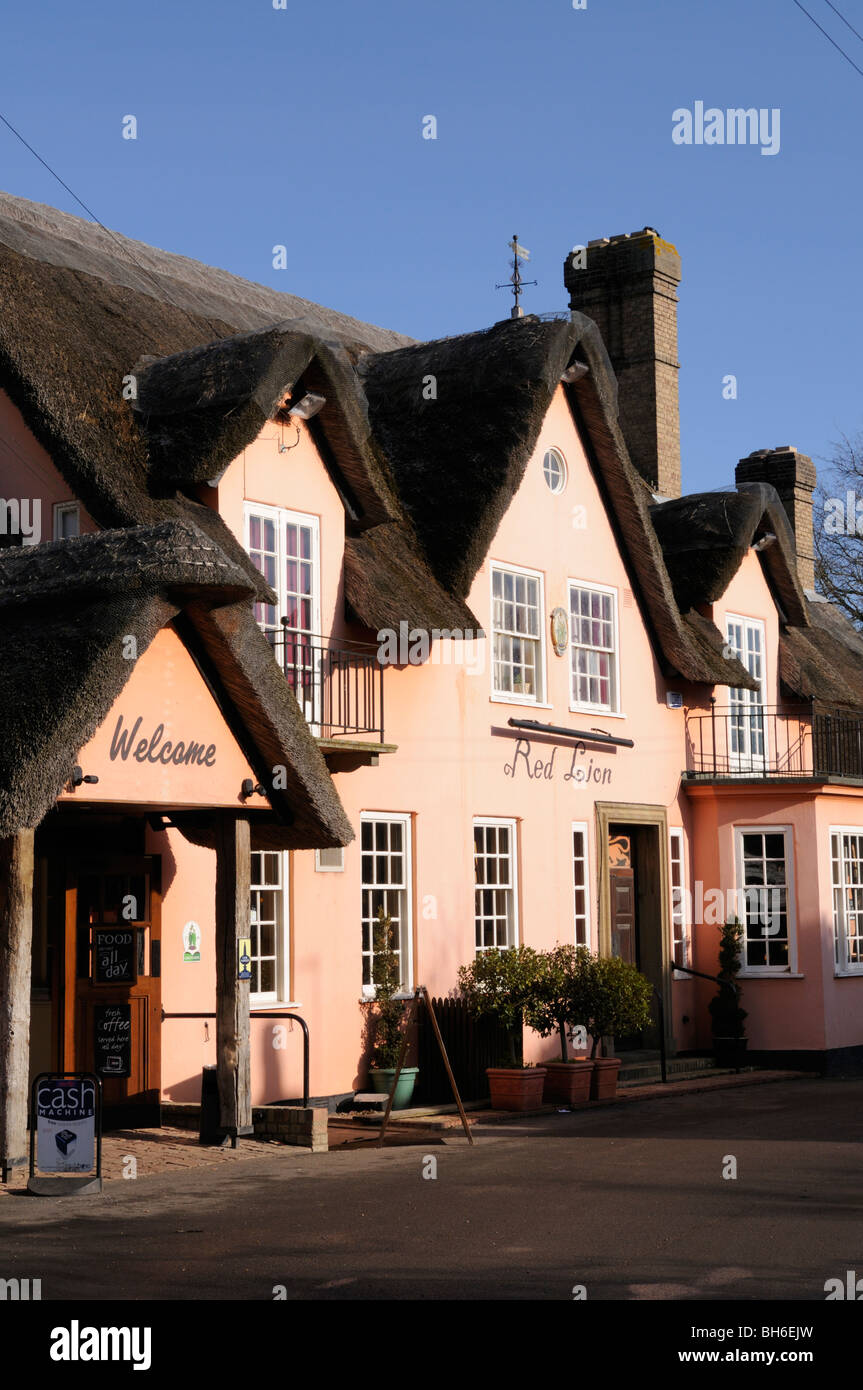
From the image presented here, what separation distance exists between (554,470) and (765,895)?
6.39m

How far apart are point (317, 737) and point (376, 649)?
5.76 ft

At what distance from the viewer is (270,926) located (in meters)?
15.8

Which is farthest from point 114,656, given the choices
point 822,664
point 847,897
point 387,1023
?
point 822,664

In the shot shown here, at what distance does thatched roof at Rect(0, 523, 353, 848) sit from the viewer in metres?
11.0

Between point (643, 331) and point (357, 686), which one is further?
point (643, 331)

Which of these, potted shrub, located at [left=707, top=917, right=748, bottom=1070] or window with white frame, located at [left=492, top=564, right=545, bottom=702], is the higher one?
window with white frame, located at [left=492, top=564, right=545, bottom=702]

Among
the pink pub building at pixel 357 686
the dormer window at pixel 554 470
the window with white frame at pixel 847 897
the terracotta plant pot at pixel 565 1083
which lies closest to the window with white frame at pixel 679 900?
the pink pub building at pixel 357 686

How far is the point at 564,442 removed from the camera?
20.6m

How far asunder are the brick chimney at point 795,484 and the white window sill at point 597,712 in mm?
8797

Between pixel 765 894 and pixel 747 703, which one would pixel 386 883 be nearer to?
pixel 765 894

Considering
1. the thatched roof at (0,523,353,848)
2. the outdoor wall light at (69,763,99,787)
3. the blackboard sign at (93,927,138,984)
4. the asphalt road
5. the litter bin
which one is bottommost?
the asphalt road

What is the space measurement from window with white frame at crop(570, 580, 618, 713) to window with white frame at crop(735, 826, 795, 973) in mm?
2972

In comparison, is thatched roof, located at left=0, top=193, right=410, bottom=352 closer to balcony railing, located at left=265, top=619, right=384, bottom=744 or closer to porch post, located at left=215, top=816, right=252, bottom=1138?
balcony railing, located at left=265, top=619, right=384, bottom=744

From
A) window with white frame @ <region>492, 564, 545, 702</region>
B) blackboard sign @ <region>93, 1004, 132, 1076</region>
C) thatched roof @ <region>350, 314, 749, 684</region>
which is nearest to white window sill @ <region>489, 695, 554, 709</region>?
window with white frame @ <region>492, 564, 545, 702</region>
